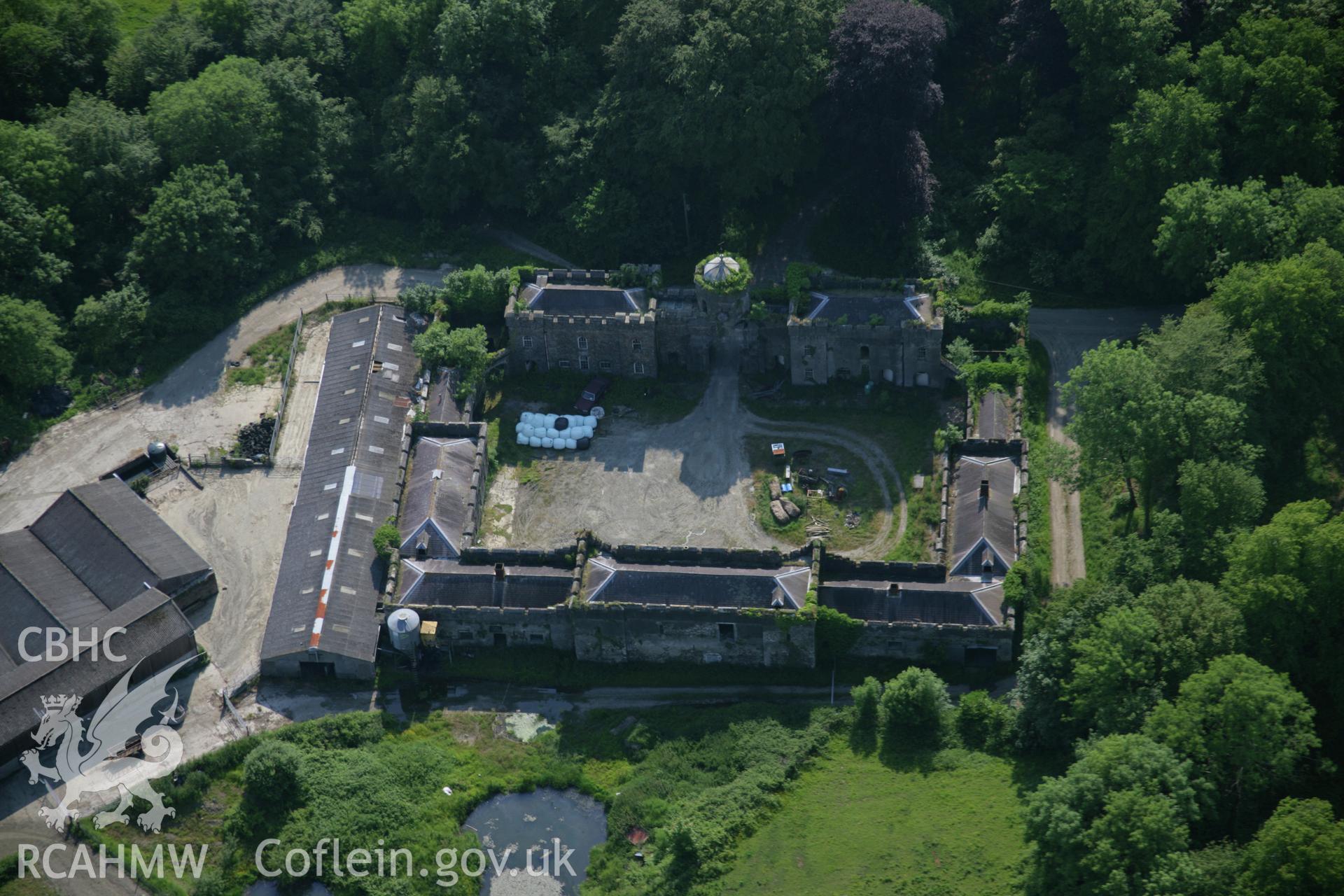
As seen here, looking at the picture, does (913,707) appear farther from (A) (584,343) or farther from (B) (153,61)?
(B) (153,61)

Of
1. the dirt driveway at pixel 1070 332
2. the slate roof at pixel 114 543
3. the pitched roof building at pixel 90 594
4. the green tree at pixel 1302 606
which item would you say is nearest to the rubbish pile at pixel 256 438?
the slate roof at pixel 114 543

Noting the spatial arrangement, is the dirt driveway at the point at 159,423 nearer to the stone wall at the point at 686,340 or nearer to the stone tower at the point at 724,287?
the stone wall at the point at 686,340

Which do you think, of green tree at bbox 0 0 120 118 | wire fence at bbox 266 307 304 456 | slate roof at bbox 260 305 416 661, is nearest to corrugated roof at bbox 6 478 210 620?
slate roof at bbox 260 305 416 661

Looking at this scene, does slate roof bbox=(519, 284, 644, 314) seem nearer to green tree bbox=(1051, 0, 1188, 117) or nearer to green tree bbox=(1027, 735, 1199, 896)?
green tree bbox=(1051, 0, 1188, 117)

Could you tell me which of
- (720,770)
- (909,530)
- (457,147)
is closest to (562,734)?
(720,770)

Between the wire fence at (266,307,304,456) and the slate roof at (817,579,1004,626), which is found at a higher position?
the wire fence at (266,307,304,456)

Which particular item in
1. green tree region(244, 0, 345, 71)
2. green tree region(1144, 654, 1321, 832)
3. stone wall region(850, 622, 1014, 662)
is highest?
green tree region(244, 0, 345, 71)
